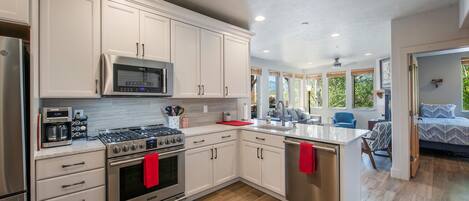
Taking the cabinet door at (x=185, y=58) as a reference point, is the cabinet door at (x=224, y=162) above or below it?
below

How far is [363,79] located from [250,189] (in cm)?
689

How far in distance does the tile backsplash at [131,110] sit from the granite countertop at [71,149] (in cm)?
39

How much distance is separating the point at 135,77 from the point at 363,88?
799cm

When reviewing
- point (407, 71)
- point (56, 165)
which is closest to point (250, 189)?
point (56, 165)

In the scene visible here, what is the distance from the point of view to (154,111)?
2842mm

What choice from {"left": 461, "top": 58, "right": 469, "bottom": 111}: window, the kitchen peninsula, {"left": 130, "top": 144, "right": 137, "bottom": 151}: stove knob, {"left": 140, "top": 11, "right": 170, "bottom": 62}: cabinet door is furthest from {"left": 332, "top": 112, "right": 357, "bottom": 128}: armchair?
{"left": 130, "top": 144, "right": 137, "bottom": 151}: stove knob

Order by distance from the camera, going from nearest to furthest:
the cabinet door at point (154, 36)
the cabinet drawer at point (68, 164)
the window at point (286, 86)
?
the cabinet drawer at point (68, 164) → the cabinet door at point (154, 36) → the window at point (286, 86)

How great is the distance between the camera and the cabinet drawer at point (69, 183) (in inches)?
65.2

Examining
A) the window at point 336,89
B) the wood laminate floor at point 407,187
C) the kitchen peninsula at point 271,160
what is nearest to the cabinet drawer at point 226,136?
the kitchen peninsula at point 271,160

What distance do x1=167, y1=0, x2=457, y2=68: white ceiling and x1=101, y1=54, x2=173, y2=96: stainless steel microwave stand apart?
1.03 m

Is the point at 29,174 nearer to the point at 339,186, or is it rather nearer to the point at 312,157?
the point at 312,157

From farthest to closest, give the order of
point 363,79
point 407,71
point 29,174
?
point 363,79, point 407,71, point 29,174

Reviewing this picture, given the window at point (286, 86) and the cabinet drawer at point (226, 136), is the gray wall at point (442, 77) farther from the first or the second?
the cabinet drawer at point (226, 136)

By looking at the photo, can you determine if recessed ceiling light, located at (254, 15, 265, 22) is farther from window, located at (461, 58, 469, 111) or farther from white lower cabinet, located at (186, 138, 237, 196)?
window, located at (461, 58, 469, 111)
